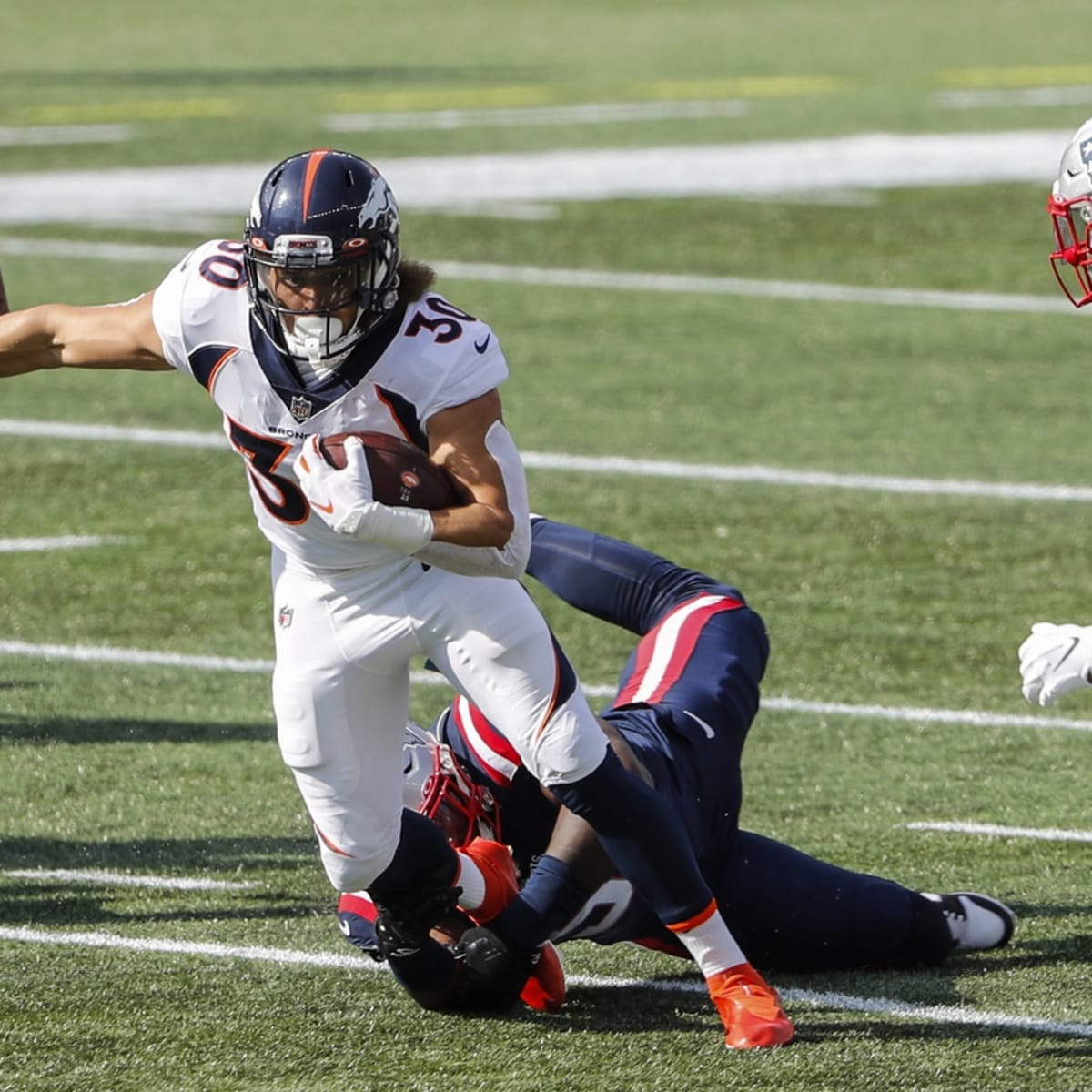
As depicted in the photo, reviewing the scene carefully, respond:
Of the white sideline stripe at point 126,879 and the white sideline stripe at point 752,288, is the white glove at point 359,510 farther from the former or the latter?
the white sideline stripe at point 752,288

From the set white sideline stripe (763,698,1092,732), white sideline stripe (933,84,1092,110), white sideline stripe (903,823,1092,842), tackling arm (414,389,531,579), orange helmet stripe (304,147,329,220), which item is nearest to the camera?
tackling arm (414,389,531,579)

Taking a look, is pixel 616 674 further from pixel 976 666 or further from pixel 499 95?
pixel 499 95

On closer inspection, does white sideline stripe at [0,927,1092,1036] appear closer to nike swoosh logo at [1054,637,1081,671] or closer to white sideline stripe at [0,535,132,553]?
nike swoosh logo at [1054,637,1081,671]

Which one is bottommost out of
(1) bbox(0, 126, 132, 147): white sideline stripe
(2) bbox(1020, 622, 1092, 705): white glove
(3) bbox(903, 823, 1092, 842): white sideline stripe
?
(3) bbox(903, 823, 1092, 842): white sideline stripe

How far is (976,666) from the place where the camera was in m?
7.67

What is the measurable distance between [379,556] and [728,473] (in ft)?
18.5

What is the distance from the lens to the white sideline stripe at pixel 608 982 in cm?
483

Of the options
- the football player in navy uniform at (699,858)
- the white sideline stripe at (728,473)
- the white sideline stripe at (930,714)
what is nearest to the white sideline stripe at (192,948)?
the football player in navy uniform at (699,858)

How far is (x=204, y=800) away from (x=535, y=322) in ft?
23.9

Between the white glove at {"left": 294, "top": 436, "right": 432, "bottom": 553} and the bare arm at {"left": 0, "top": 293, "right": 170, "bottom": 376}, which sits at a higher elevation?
the bare arm at {"left": 0, "top": 293, "right": 170, "bottom": 376}

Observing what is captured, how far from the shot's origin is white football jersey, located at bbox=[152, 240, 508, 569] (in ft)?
15.2

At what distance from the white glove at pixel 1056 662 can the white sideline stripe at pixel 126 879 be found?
72.9 inches

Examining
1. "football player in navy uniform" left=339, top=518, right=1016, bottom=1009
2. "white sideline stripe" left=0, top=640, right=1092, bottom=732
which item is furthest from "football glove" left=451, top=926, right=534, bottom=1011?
"white sideline stripe" left=0, top=640, right=1092, bottom=732

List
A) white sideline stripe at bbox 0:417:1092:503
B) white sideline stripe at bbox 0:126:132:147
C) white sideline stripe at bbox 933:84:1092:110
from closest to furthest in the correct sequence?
white sideline stripe at bbox 0:417:1092:503
white sideline stripe at bbox 0:126:132:147
white sideline stripe at bbox 933:84:1092:110
